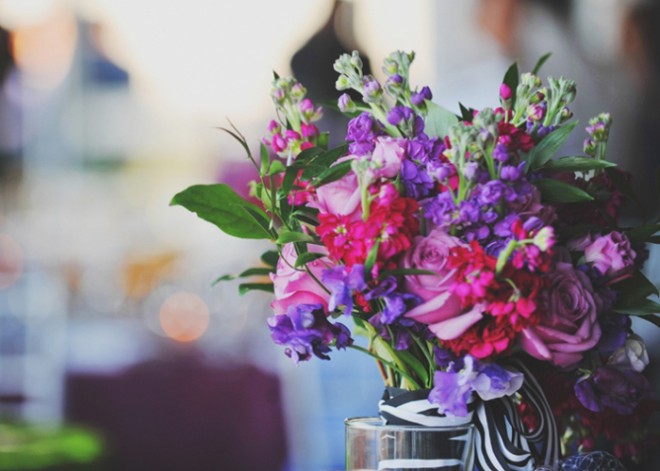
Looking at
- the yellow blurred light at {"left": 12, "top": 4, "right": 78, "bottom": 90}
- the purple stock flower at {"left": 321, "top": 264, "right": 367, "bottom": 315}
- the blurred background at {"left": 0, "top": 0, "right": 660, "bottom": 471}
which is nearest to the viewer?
the purple stock flower at {"left": 321, "top": 264, "right": 367, "bottom": 315}

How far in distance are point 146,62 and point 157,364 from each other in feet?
3.28

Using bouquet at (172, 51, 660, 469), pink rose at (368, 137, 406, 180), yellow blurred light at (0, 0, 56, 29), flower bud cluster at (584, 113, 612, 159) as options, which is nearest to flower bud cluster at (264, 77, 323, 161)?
bouquet at (172, 51, 660, 469)

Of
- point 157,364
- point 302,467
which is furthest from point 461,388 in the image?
point 157,364

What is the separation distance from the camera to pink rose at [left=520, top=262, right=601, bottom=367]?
66cm

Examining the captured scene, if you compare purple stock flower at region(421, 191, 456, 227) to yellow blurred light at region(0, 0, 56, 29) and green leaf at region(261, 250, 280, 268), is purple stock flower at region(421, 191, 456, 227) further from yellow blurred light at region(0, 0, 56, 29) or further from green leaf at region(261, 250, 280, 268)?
yellow blurred light at region(0, 0, 56, 29)

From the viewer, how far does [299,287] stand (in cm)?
71

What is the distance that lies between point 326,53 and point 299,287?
2333mm

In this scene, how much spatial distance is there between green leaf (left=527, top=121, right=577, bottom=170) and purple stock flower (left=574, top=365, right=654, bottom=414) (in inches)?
6.5

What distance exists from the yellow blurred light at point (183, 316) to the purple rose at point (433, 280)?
226 cm

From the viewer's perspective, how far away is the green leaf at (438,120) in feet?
2.48

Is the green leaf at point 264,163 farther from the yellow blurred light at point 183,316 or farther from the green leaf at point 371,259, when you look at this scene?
the yellow blurred light at point 183,316

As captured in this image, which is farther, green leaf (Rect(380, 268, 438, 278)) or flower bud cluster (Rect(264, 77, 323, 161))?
flower bud cluster (Rect(264, 77, 323, 161))

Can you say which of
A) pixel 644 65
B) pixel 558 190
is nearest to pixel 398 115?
pixel 558 190

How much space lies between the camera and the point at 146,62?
3141 millimetres
